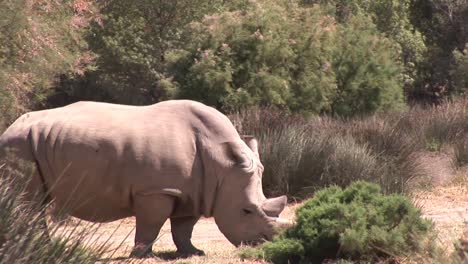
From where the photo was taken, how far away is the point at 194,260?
1180 cm

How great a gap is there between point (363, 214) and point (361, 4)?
33922mm

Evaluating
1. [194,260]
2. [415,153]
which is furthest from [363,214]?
[415,153]

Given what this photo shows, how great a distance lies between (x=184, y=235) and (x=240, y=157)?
3.93 feet

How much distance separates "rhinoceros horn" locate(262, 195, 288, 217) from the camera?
12.2 m

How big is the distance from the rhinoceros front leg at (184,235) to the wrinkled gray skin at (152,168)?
0.03 meters

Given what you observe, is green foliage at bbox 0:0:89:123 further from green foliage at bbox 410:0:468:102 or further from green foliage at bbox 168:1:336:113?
green foliage at bbox 410:0:468:102

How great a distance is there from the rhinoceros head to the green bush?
0.46m

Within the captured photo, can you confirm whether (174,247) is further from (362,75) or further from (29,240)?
(362,75)

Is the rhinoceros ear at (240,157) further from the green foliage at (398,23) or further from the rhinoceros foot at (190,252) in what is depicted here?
the green foliage at (398,23)

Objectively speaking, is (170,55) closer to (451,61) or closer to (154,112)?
(154,112)

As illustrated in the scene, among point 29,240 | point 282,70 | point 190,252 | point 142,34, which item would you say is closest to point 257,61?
point 282,70

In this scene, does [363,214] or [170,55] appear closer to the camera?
[363,214]

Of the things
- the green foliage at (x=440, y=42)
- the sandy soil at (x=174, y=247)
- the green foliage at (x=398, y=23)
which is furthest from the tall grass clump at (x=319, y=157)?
the green foliage at (x=440, y=42)

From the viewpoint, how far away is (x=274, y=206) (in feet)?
40.2
